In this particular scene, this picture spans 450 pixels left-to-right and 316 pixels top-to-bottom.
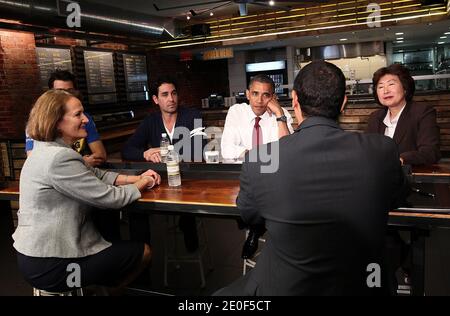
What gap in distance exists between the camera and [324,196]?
117 centimetres

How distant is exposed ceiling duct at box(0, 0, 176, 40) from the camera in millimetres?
4055

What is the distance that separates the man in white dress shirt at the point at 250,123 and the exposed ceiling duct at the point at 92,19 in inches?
107

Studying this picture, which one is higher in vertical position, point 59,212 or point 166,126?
point 166,126

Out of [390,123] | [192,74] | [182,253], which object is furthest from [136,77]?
[390,123]

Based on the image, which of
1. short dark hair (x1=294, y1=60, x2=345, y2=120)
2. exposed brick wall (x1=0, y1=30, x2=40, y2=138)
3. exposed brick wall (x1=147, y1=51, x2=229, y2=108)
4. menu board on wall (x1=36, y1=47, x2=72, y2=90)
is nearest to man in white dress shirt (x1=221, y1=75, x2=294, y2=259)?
short dark hair (x1=294, y1=60, x2=345, y2=120)

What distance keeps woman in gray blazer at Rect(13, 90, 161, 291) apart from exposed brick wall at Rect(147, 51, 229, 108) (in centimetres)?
700

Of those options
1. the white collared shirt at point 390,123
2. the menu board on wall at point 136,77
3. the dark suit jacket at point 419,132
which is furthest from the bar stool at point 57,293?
the menu board on wall at point 136,77

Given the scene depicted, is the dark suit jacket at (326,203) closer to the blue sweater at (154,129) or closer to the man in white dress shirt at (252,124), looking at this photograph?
the man in white dress shirt at (252,124)

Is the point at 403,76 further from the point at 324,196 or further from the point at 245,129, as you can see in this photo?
the point at 324,196

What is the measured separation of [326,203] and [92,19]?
15.6ft

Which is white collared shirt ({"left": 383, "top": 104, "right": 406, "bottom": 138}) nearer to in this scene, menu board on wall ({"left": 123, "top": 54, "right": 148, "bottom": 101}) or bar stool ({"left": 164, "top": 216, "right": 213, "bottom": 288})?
bar stool ({"left": 164, "top": 216, "right": 213, "bottom": 288})

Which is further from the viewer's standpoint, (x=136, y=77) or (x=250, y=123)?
(x=136, y=77)

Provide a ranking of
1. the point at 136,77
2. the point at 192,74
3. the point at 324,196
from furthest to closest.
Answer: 1. the point at 192,74
2. the point at 136,77
3. the point at 324,196

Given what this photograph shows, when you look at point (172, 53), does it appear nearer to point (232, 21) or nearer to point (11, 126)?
point (232, 21)
